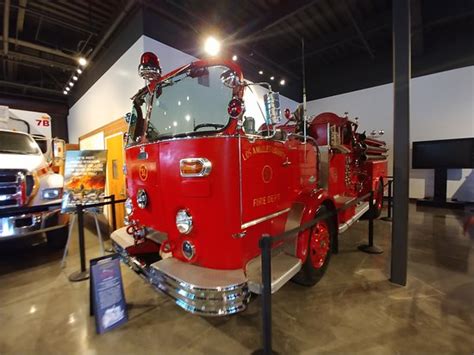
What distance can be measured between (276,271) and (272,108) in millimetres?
1191

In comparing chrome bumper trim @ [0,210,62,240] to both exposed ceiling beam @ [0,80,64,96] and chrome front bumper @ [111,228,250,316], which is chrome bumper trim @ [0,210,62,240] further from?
exposed ceiling beam @ [0,80,64,96]

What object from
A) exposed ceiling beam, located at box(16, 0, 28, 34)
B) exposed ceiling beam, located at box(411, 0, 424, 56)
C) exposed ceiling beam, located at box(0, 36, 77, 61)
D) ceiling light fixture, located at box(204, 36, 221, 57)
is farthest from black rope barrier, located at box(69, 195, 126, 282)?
exposed ceiling beam, located at box(411, 0, 424, 56)

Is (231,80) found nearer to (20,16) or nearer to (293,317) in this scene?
(293,317)

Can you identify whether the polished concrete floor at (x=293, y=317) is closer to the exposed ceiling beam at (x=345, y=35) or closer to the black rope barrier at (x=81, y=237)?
the black rope barrier at (x=81, y=237)

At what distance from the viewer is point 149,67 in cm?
233

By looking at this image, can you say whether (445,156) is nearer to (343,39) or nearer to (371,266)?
(343,39)

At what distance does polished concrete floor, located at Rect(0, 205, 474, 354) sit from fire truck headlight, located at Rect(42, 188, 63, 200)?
995 mm

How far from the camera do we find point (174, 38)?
4457mm

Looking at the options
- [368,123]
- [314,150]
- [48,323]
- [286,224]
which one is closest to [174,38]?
[314,150]

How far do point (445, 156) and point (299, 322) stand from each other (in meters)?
7.16

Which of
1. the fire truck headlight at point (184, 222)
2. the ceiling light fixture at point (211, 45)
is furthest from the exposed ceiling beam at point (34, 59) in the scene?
the fire truck headlight at point (184, 222)

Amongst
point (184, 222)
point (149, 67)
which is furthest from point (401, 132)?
point (149, 67)

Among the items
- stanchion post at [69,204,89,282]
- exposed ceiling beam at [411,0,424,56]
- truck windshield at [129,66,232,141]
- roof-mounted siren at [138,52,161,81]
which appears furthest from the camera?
exposed ceiling beam at [411,0,424,56]

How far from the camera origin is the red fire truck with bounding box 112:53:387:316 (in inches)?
64.0
